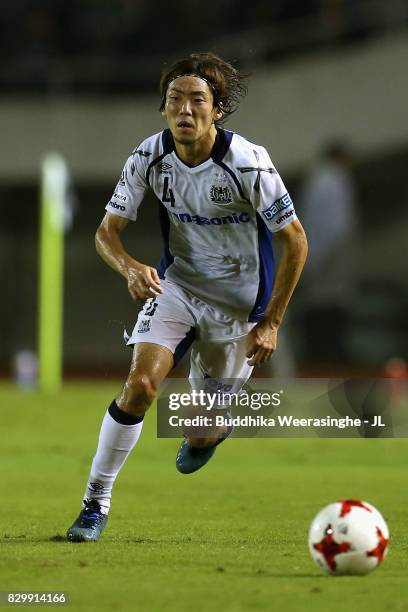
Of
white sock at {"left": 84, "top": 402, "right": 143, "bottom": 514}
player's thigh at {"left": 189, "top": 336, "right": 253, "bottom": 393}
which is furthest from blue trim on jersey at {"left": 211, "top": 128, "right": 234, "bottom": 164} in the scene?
white sock at {"left": 84, "top": 402, "right": 143, "bottom": 514}

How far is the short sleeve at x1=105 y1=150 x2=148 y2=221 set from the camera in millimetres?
6871

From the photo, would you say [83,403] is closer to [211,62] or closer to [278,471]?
[278,471]

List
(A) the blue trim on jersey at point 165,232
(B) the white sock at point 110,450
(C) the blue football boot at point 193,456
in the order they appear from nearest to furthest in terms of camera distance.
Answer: (B) the white sock at point 110,450
(A) the blue trim on jersey at point 165,232
(C) the blue football boot at point 193,456

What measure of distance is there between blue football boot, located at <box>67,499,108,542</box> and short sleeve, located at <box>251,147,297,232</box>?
1.70 meters

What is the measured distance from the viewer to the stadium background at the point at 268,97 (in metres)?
19.8

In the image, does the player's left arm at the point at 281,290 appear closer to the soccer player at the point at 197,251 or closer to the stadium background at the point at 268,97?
the soccer player at the point at 197,251

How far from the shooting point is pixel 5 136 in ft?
70.1

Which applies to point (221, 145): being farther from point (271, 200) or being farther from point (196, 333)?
point (196, 333)

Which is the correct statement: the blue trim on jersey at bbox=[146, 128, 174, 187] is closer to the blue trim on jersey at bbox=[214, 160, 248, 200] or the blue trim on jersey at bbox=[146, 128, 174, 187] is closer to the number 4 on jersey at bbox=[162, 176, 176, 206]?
the number 4 on jersey at bbox=[162, 176, 176, 206]

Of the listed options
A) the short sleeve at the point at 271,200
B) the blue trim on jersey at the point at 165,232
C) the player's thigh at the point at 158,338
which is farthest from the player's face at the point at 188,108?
the player's thigh at the point at 158,338

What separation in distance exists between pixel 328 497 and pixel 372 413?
3.01m

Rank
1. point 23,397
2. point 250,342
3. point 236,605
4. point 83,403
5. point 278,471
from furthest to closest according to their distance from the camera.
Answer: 1. point 23,397
2. point 83,403
3. point 278,471
4. point 250,342
5. point 236,605

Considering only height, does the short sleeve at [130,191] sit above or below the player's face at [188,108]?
below

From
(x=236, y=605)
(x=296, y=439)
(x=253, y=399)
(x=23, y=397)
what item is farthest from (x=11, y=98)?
(x=236, y=605)
